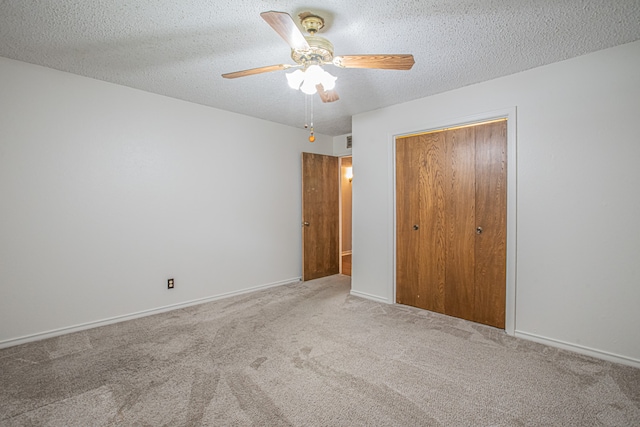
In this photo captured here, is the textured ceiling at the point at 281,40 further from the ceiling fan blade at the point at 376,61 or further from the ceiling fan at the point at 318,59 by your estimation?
the ceiling fan blade at the point at 376,61

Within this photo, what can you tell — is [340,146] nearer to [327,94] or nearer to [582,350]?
[327,94]

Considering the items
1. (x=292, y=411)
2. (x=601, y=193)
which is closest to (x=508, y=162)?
(x=601, y=193)

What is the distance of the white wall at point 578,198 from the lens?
7.44 ft

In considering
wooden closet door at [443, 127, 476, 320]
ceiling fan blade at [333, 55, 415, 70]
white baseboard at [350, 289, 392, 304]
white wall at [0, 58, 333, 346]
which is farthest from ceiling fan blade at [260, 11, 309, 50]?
white baseboard at [350, 289, 392, 304]

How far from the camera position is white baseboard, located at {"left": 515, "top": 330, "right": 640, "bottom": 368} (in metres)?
2.26

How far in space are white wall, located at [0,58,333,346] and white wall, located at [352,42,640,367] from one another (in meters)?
2.98

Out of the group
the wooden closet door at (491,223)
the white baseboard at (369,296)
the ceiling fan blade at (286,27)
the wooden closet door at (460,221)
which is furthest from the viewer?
the white baseboard at (369,296)

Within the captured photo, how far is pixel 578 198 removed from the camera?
2.46m

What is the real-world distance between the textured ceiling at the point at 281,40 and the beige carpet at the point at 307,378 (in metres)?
2.41

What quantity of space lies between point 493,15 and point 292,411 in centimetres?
275

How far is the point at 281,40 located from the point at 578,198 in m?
2.67

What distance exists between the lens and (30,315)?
2637mm

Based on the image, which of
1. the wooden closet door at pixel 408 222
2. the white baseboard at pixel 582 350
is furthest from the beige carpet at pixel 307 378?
the wooden closet door at pixel 408 222

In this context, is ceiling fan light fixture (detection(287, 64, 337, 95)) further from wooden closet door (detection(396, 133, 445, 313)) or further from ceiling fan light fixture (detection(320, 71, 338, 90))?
wooden closet door (detection(396, 133, 445, 313))
